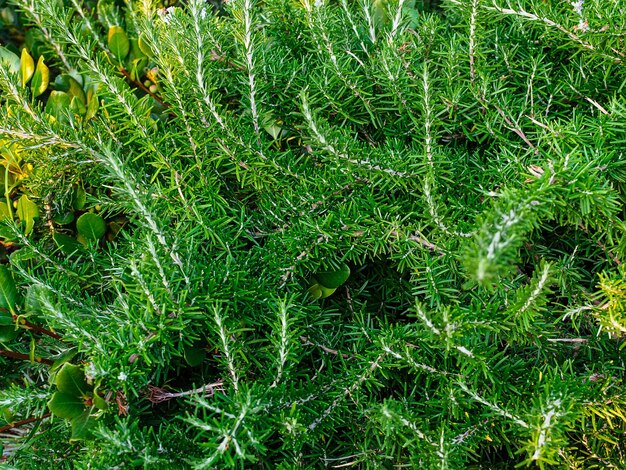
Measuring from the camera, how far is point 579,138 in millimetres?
1414

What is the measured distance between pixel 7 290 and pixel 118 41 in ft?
3.12

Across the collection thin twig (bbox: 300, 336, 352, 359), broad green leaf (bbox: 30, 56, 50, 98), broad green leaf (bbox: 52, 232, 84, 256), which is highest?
broad green leaf (bbox: 30, 56, 50, 98)

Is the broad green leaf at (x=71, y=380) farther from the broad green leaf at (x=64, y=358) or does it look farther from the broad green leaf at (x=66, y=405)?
the broad green leaf at (x=64, y=358)

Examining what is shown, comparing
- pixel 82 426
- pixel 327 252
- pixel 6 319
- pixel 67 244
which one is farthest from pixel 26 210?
pixel 327 252

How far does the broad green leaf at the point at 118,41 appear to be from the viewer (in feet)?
6.49

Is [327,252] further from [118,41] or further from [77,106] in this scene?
[118,41]

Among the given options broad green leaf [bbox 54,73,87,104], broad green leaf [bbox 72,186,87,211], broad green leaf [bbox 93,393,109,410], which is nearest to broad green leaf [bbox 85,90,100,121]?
broad green leaf [bbox 54,73,87,104]

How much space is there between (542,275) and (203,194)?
885 millimetres

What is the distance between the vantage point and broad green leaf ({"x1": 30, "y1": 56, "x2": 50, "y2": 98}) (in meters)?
1.86

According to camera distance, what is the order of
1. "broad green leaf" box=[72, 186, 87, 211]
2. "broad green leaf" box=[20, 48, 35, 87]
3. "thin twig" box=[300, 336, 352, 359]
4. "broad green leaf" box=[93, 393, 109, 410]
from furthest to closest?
"broad green leaf" box=[20, 48, 35, 87], "broad green leaf" box=[72, 186, 87, 211], "thin twig" box=[300, 336, 352, 359], "broad green leaf" box=[93, 393, 109, 410]

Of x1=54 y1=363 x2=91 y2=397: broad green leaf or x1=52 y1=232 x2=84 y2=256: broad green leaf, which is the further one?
x1=52 y1=232 x2=84 y2=256: broad green leaf

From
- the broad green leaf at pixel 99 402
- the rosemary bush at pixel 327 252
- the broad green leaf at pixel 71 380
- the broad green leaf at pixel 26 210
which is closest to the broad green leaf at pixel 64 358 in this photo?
the rosemary bush at pixel 327 252

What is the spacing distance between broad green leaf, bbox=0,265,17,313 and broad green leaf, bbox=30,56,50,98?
61 cm

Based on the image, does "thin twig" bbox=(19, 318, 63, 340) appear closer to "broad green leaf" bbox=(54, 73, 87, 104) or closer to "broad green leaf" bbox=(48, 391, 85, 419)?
"broad green leaf" bbox=(48, 391, 85, 419)
